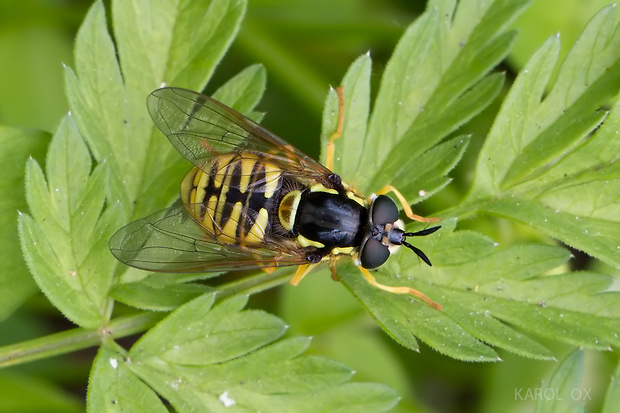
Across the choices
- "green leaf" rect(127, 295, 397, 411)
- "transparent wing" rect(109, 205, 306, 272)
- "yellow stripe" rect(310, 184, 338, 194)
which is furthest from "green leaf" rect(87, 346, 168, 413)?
"yellow stripe" rect(310, 184, 338, 194)

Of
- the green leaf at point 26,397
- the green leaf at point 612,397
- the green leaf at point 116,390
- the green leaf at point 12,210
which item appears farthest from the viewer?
the green leaf at point 26,397

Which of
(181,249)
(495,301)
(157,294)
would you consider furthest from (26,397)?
(495,301)

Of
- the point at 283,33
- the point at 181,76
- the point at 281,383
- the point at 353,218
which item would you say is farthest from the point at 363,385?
the point at 283,33

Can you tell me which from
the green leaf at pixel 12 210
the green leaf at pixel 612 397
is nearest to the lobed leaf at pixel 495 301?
the green leaf at pixel 612 397

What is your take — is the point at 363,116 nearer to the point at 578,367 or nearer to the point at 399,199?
the point at 399,199

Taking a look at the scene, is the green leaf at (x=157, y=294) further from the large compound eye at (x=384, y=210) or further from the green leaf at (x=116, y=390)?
the large compound eye at (x=384, y=210)

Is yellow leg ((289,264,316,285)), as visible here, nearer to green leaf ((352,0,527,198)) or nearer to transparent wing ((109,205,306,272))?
transparent wing ((109,205,306,272))
